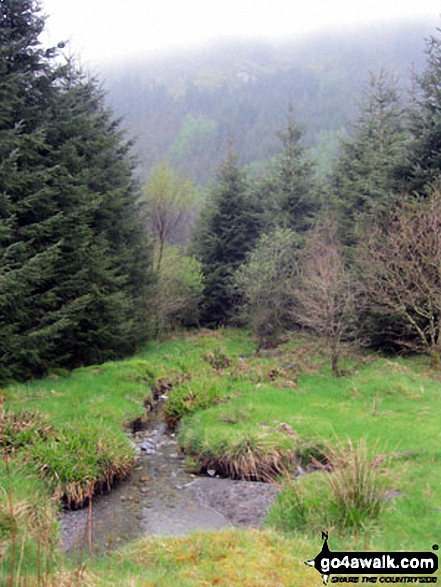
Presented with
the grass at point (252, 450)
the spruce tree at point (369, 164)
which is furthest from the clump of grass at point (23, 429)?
the spruce tree at point (369, 164)

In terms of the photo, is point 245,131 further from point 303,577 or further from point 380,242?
point 303,577

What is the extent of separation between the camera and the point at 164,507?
26.5ft

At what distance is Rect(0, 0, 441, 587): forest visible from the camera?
5.81m

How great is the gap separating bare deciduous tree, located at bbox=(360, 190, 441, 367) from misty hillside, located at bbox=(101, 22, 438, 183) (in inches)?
1608

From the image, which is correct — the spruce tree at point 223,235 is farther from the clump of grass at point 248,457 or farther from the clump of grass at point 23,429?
the clump of grass at point 23,429

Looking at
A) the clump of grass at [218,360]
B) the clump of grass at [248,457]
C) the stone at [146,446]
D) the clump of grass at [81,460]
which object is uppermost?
the clump of grass at [81,460]

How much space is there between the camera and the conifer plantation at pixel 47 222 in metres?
12.5

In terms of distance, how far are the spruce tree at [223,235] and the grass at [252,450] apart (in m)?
10.3

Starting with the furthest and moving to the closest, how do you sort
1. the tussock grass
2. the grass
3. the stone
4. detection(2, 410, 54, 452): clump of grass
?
1. the stone
2. detection(2, 410, 54, 452): clump of grass
3. the grass
4. the tussock grass

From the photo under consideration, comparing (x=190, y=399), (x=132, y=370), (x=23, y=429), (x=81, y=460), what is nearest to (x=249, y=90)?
(x=132, y=370)

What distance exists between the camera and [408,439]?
9133 mm

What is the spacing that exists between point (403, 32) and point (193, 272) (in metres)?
131

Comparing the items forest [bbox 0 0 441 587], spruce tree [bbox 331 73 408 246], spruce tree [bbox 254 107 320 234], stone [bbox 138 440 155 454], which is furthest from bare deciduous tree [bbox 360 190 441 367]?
spruce tree [bbox 254 107 320 234]

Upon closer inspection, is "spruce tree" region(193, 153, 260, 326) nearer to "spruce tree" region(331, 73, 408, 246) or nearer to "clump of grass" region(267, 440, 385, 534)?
"spruce tree" region(331, 73, 408, 246)
